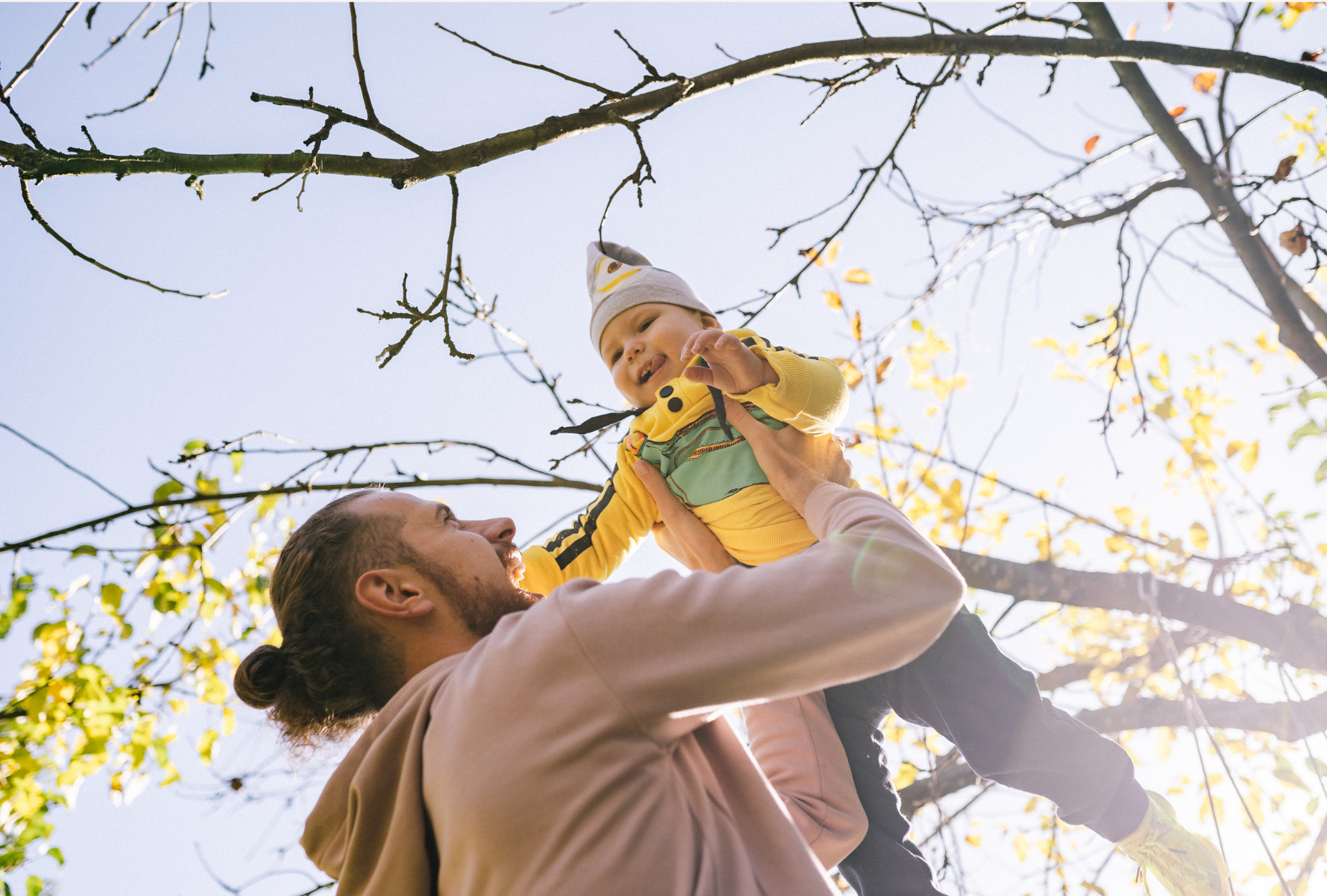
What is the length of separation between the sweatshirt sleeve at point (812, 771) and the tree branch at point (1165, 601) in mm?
982

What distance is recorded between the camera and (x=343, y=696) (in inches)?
61.6

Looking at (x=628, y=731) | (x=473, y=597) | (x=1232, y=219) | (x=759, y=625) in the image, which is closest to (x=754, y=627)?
(x=759, y=625)

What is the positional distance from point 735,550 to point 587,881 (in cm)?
118

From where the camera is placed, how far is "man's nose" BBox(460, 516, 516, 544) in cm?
175

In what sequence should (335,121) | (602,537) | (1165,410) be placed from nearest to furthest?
(335,121) → (602,537) → (1165,410)

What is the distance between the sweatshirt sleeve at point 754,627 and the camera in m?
1.09

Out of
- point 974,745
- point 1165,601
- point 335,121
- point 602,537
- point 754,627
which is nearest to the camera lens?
point 754,627

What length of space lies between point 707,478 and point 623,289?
677mm

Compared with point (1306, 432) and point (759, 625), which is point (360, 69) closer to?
point (759, 625)

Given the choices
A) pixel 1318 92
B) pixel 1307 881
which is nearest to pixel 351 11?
pixel 1318 92

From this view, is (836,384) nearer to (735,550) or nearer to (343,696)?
(735,550)

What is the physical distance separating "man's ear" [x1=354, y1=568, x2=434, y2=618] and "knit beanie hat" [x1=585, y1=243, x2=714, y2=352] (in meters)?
1.10

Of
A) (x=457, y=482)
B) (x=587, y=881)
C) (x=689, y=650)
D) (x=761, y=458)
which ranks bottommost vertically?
(x=587, y=881)

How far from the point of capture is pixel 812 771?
1.86 m
